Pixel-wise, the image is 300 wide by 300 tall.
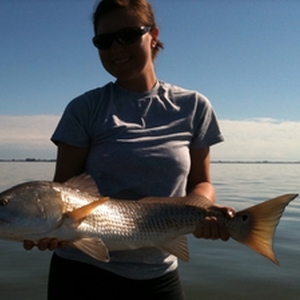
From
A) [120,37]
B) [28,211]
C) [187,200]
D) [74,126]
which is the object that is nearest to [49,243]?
[28,211]

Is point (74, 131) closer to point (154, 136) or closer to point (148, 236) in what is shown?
point (154, 136)

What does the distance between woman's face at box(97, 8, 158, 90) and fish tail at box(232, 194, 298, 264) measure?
52.5 inches

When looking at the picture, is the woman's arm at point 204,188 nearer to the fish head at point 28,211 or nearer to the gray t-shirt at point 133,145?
the gray t-shirt at point 133,145

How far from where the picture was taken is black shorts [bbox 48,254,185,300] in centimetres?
318

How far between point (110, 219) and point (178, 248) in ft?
1.75

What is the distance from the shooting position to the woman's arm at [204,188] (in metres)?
3.51

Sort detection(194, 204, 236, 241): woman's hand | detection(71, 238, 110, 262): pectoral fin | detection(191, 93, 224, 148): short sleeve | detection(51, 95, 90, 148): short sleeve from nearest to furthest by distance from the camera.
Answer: detection(71, 238, 110, 262): pectoral fin < detection(51, 95, 90, 148): short sleeve < detection(194, 204, 236, 241): woman's hand < detection(191, 93, 224, 148): short sleeve

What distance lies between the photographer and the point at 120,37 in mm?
3521

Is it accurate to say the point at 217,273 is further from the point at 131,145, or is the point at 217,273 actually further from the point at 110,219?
the point at 131,145

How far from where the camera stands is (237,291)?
7539mm

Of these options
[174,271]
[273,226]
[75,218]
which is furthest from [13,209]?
[273,226]

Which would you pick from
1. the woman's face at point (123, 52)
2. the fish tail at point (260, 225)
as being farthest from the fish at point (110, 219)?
the woman's face at point (123, 52)

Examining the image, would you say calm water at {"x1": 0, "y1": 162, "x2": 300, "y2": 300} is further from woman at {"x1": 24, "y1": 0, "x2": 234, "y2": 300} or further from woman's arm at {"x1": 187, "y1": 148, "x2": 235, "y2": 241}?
woman at {"x1": 24, "y1": 0, "x2": 234, "y2": 300}

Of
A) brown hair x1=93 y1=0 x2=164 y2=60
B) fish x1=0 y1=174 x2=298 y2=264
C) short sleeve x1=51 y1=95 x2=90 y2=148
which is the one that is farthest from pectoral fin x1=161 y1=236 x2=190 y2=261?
brown hair x1=93 y1=0 x2=164 y2=60
